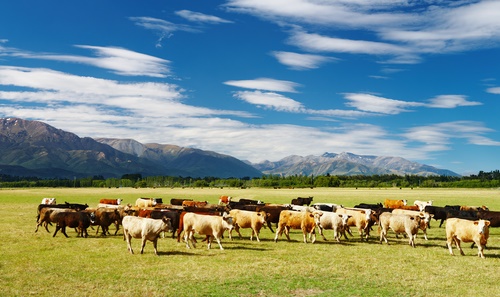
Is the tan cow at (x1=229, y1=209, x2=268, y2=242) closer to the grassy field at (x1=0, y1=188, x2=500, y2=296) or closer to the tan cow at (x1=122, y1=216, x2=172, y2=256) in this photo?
the grassy field at (x1=0, y1=188, x2=500, y2=296)

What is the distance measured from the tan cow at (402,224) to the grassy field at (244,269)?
0.83m

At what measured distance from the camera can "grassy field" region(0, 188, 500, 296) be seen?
13016mm

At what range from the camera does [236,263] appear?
661 inches

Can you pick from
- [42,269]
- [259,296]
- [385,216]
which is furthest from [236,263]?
[385,216]

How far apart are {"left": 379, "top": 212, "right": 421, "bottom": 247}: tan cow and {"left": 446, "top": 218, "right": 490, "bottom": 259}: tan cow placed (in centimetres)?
243

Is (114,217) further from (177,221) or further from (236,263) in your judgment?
(236,263)

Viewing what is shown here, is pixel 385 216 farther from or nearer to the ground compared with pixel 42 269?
farther from the ground

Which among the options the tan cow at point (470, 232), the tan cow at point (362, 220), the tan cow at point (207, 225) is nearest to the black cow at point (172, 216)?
the tan cow at point (207, 225)

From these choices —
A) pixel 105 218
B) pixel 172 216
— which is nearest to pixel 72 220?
pixel 105 218

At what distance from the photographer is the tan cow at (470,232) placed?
18.6m

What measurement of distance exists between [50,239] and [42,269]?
8.17 m

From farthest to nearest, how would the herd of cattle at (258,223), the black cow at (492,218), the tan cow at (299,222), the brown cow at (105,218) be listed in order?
the black cow at (492,218) < the brown cow at (105,218) < the tan cow at (299,222) < the herd of cattle at (258,223)

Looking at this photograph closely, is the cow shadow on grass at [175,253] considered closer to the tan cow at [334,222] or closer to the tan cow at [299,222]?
the tan cow at [299,222]

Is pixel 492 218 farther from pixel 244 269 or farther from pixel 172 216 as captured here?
pixel 172 216
